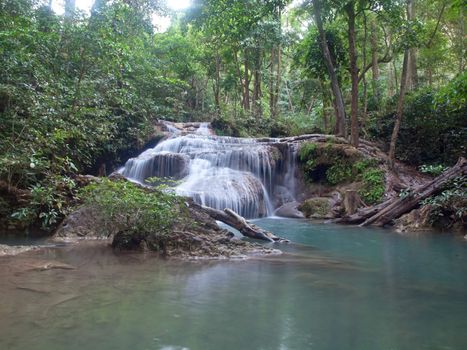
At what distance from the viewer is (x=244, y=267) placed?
541 centimetres

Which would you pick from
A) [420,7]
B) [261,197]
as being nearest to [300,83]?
[420,7]

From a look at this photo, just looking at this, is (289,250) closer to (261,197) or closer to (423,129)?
(261,197)

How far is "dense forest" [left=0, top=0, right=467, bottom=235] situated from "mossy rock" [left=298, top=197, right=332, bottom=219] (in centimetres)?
288

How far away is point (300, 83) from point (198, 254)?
17.1m

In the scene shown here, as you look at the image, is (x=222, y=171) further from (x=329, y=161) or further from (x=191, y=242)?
(x=191, y=242)

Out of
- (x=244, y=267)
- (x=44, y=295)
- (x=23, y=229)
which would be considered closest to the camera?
(x=44, y=295)

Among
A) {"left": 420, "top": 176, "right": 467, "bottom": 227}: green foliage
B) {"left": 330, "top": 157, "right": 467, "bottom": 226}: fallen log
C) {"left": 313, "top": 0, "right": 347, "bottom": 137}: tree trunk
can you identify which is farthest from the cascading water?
{"left": 420, "top": 176, "right": 467, "bottom": 227}: green foliage

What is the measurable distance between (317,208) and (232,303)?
10.4 m

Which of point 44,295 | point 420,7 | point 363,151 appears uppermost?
point 420,7

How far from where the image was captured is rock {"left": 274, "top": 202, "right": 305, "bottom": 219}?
14038mm

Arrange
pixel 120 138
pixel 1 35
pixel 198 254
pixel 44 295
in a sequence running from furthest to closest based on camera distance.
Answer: pixel 120 138 → pixel 1 35 → pixel 198 254 → pixel 44 295

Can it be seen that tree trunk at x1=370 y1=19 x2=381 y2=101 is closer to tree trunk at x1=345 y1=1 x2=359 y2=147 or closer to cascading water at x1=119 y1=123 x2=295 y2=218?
tree trunk at x1=345 y1=1 x2=359 y2=147

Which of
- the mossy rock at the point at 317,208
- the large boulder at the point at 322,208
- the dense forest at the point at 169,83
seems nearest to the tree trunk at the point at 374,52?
the dense forest at the point at 169,83

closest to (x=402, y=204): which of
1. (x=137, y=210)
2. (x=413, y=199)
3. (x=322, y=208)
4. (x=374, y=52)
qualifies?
(x=413, y=199)
